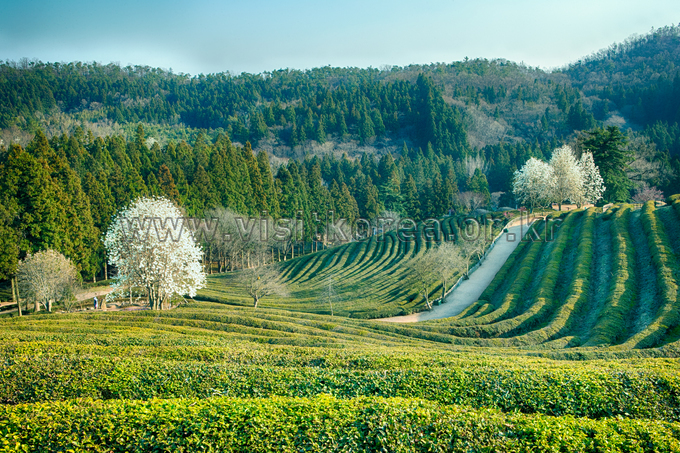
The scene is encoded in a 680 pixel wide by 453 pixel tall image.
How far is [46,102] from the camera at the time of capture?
119688 mm

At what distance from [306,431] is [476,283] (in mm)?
37943

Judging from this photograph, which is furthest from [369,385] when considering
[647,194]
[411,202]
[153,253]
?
[647,194]

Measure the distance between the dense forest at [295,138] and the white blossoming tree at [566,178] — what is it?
9.30 metres

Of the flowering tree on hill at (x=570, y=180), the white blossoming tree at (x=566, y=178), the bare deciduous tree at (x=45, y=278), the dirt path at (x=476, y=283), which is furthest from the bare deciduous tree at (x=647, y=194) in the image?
the bare deciduous tree at (x=45, y=278)

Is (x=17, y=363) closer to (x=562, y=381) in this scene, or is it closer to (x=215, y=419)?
(x=215, y=419)

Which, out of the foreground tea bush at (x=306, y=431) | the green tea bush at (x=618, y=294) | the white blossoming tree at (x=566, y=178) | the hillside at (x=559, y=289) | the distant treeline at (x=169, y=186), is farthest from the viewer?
the white blossoming tree at (x=566, y=178)

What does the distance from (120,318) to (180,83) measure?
18640cm

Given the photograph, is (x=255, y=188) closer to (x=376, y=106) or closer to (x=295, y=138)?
(x=295, y=138)

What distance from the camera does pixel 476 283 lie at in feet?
140

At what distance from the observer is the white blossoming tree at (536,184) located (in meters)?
61.6

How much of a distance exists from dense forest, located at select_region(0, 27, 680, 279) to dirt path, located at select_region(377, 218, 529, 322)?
76.7 feet

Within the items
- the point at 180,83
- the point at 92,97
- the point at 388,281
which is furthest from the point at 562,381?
the point at 180,83

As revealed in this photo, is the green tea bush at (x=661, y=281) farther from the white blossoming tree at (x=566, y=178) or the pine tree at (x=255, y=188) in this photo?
the pine tree at (x=255, y=188)

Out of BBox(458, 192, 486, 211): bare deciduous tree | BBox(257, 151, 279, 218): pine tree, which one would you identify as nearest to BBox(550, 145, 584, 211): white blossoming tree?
BBox(458, 192, 486, 211): bare deciduous tree
